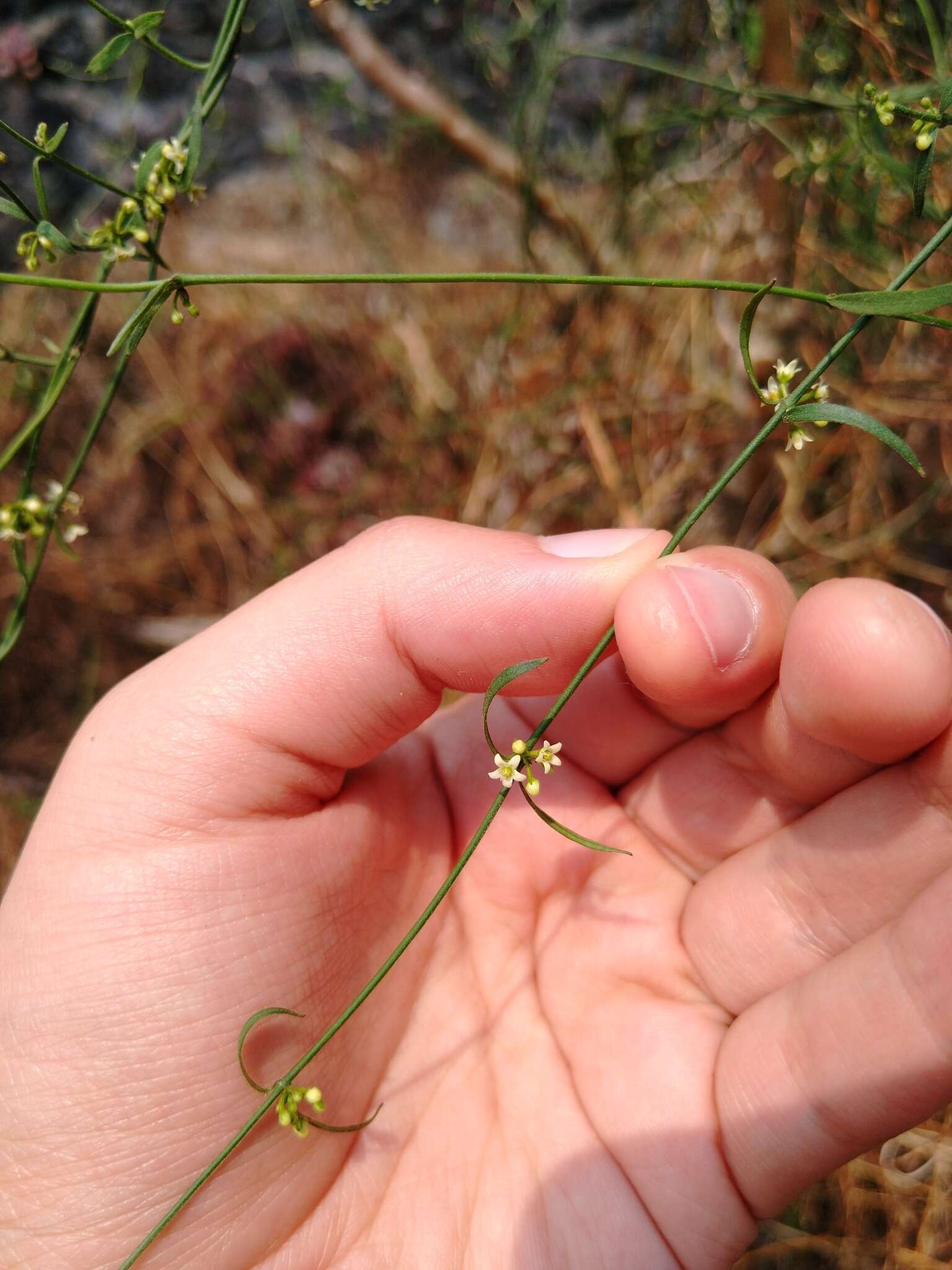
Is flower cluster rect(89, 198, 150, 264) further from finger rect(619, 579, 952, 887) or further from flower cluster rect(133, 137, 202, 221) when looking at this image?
finger rect(619, 579, 952, 887)

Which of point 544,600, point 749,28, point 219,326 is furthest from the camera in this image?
point 219,326

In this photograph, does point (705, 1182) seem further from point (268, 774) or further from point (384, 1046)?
point (268, 774)

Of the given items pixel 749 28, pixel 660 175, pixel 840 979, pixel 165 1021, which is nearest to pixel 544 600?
pixel 840 979

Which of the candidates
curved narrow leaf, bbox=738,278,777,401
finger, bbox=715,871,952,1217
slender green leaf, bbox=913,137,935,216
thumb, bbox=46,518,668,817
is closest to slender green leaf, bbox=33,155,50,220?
thumb, bbox=46,518,668,817

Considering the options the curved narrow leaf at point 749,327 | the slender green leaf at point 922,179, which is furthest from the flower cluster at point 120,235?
the slender green leaf at point 922,179

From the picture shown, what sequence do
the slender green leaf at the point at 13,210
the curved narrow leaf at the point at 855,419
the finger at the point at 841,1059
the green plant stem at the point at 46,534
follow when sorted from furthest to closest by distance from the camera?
the finger at the point at 841,1059 < the green plant stem at the point at 46,534 < the slender green leaf at the point at 13,210 < the curved narrow leaf at the point at 855,419

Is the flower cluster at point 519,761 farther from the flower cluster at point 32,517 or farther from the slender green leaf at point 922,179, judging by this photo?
the slender green leaf at point 922,179
